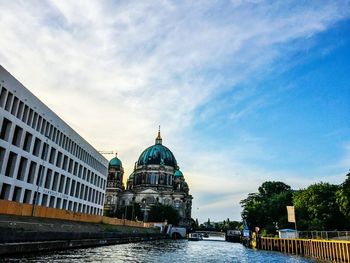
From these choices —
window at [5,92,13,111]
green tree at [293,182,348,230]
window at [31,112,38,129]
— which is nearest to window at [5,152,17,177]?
window at [31,112,38,129]

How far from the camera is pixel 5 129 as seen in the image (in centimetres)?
5384

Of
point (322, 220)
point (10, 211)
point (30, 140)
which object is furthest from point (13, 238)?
point (322, 220)

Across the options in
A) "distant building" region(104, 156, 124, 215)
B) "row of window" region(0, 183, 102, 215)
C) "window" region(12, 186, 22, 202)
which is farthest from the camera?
"distant building" region(104, 156, 124, 215)

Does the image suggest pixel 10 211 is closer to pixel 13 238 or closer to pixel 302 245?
pixel 13 238

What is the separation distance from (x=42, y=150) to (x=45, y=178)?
6.00 m

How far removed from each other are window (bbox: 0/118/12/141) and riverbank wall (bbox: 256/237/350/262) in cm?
4732

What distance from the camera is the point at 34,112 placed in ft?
204

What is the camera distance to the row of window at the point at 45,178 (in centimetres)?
5678

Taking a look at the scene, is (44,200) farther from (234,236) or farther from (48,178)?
(234,236)

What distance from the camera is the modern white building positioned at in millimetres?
53875

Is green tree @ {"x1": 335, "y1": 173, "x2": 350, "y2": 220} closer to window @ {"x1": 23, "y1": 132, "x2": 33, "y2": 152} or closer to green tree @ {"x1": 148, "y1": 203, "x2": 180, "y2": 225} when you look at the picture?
window @ {"x1": 23, "y1": 132, "x2": 33, "y2": 152}

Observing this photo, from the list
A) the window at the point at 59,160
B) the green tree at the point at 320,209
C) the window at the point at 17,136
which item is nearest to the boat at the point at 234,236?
the green tree at the point at 320,209

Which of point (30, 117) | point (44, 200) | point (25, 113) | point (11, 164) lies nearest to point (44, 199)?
point (44, 200)

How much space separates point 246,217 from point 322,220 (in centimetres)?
4960
